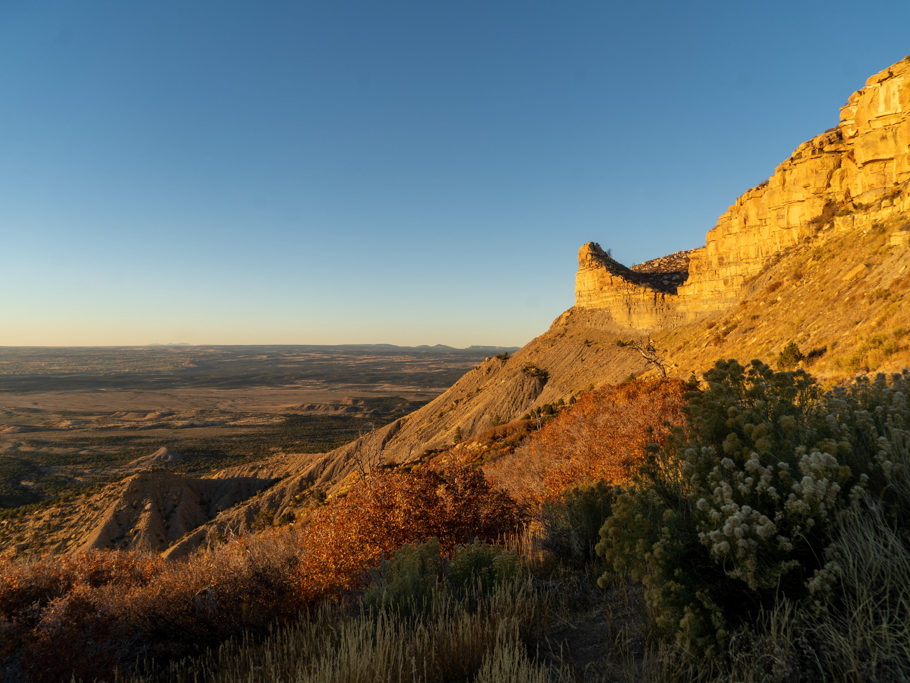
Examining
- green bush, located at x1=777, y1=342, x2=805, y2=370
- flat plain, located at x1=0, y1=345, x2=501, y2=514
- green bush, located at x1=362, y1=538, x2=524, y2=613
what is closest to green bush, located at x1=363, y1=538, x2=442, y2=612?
green bush, located at x1=362, y1=538, x2=524, y2=613

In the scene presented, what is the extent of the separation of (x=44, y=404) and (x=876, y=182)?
181209 millimetres

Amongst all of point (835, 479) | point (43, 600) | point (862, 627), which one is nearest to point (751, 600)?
point (862, 627)

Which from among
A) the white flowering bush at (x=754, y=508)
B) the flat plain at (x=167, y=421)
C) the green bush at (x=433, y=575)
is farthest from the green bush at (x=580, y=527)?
the flat plain at (x=167, y=421)

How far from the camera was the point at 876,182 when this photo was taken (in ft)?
89.1

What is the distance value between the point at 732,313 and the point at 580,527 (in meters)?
28.5

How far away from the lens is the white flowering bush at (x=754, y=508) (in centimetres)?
288

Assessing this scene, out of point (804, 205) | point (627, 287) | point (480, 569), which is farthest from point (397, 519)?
point (627, 287)

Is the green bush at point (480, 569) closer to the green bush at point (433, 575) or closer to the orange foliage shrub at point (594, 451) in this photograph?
the green bush at point (433, 575)

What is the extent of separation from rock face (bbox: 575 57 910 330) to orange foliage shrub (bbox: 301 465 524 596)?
2623cm

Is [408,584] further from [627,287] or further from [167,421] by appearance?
[167,421]

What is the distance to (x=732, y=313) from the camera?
29453 millimetres

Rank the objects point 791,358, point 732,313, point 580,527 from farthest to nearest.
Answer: point 732,313 → point 791,358 → point 580,527

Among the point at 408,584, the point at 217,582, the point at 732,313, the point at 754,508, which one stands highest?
the point at 732,313

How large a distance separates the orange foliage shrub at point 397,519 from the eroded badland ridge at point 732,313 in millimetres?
834
